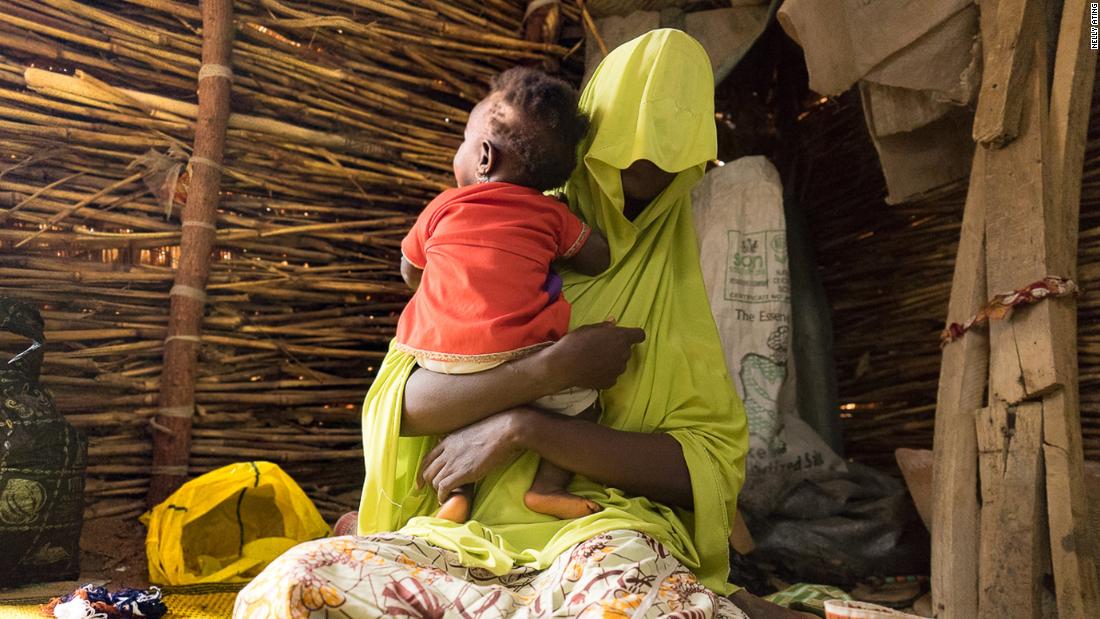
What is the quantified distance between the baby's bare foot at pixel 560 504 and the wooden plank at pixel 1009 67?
5.19ft

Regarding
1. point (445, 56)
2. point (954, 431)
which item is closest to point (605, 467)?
point (954, 431)

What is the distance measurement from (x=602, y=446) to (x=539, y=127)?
0.66 m

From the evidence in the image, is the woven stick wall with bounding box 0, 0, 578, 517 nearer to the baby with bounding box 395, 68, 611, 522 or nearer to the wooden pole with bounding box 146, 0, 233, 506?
the wooden pole with bounding box 146, 0, 233, 506

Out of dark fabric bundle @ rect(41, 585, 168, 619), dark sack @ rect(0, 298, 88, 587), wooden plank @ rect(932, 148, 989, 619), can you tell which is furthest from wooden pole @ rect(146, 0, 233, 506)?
wooden plank @ rect(932, 148, 989, 619)

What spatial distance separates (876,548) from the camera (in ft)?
9.58

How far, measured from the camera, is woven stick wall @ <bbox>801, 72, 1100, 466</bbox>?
360cm

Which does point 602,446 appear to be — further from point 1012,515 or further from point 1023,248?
point 1023,248

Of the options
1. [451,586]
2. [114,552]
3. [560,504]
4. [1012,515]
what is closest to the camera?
[451,586]

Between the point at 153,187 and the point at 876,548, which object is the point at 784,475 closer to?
the point at 876,548

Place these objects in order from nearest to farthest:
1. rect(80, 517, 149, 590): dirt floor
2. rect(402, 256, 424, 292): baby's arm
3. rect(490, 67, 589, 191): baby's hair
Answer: rect(490, 67, 589, 191): baby's hair < rect(402, 256, 424, 292): baby's arm < rect(80, 517, 149, 590): dirt floor

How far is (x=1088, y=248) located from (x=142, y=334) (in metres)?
3.18

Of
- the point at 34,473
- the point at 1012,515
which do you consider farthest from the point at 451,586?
the point at 34,473

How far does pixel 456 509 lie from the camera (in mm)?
1702

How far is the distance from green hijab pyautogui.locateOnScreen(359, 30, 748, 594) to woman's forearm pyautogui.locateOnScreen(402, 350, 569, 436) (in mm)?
47
